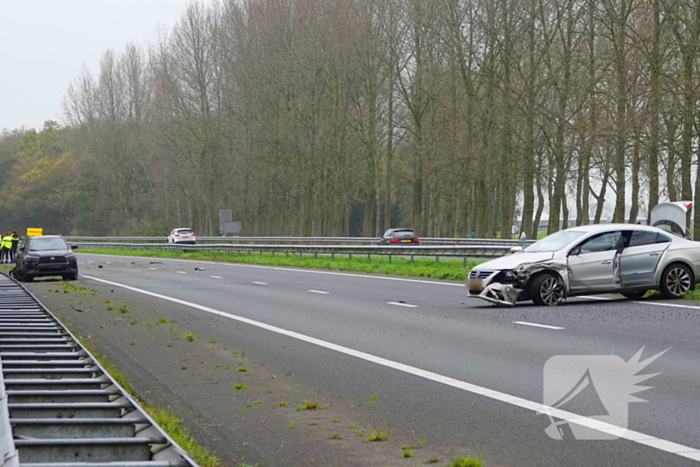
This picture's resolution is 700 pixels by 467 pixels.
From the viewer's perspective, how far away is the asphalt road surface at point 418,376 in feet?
20.6

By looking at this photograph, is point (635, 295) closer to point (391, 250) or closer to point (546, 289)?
point (546, 289)

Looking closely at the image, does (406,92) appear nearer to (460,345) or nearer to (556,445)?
(460,345)

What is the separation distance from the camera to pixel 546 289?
52.5 feet

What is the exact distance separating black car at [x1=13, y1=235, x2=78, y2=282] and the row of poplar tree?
17917 millimetres

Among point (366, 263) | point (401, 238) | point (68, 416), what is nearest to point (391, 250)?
point (366, 263)

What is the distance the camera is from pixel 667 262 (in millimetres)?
16359

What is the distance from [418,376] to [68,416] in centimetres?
420

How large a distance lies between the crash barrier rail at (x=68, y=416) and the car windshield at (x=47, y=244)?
64.1ft

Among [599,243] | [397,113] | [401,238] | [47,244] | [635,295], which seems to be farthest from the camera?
[397,113]

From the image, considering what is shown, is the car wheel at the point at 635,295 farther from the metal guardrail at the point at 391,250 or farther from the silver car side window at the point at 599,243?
the metal guardrail at the point at 391,250

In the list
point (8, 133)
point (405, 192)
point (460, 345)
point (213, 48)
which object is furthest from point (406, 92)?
point (8, 133)

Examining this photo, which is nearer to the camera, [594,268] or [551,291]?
[551,291]

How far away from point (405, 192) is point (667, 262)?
6023 cm

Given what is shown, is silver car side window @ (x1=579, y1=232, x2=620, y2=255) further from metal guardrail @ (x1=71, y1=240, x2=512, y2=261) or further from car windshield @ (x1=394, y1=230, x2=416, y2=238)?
car windshield @ (x1=394, y1=230, x2=416, y2=238)
